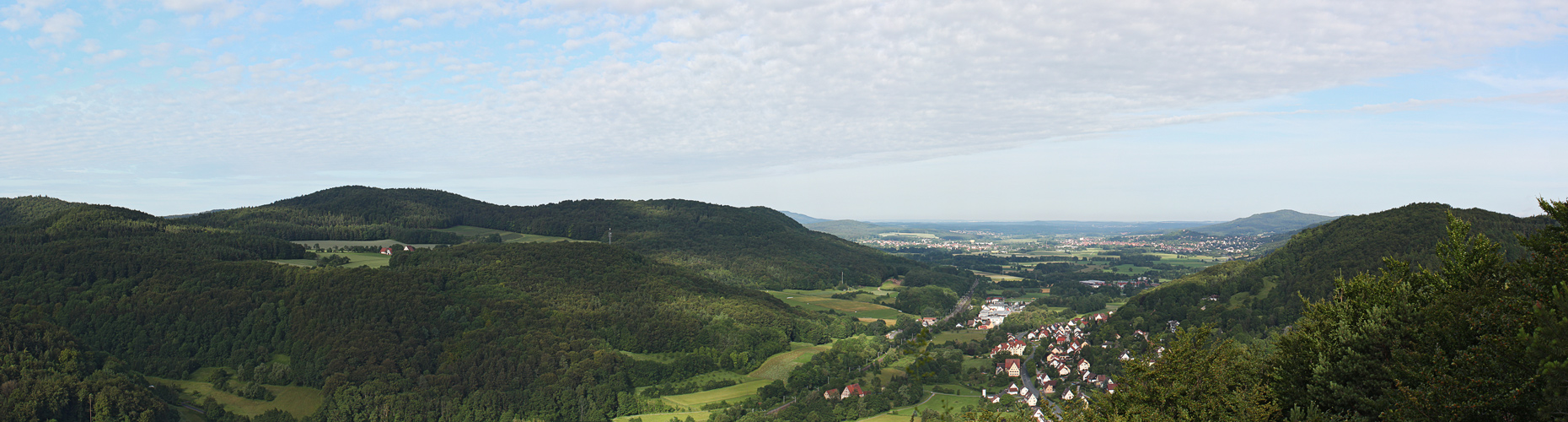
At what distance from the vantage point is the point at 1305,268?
70312mm

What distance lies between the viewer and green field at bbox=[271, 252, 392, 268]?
8775 cm

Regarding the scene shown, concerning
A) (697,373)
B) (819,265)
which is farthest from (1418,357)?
(819,265)

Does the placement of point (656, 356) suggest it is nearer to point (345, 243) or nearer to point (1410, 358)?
point (345, 243)

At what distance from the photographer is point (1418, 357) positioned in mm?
16203

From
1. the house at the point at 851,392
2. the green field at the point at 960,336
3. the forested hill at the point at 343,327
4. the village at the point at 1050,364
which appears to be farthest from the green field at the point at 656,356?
the village at the point at 1050,364

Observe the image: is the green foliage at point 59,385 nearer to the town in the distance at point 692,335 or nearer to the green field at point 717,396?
the town in the distance at point 692,335

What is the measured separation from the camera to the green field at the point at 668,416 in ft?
181

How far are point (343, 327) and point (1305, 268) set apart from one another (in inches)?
3565

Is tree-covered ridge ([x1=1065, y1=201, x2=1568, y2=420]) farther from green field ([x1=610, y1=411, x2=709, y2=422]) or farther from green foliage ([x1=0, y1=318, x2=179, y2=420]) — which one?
green foliage ([x1=0, y1=318, x2=179, y2=420])

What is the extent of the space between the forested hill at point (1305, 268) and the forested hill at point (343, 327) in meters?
38.5

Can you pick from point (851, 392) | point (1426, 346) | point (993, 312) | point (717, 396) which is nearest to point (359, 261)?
point (717, 396)

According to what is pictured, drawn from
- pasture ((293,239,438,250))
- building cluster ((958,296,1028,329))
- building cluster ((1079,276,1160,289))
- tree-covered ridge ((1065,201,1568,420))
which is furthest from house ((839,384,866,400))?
building cluster ((1079,276,1160,289))

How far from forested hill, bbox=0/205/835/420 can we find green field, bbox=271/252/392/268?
249 centimetres

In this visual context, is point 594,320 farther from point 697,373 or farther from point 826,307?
point 826,307
